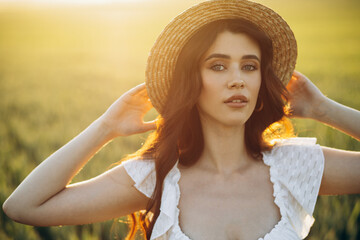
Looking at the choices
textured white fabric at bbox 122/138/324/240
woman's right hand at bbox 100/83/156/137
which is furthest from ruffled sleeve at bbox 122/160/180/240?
woman's right hand at bbox 100/83/156/137

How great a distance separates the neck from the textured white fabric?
153 mm

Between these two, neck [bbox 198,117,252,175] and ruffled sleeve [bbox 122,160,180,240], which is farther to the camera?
neck [bbox 198,117,252,175]

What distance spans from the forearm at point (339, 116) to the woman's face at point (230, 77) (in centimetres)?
44

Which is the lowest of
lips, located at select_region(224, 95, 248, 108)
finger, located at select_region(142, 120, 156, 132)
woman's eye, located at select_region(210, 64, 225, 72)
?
finger, located at select_region(142, 120, 156, 132)

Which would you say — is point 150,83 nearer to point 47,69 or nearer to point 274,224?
point 274,224

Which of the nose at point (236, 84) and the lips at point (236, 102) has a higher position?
the nose at point (236, 84)

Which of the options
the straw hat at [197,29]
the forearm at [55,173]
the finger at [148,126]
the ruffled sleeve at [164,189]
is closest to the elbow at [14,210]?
the forearm at [55,173]

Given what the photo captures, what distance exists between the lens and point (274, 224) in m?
1.81

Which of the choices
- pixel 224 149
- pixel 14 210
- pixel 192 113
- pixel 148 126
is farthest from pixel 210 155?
pixel 14 210

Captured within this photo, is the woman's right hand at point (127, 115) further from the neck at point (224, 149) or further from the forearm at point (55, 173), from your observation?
the neck at point (224, 149)

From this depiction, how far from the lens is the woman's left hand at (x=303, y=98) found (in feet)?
6.87

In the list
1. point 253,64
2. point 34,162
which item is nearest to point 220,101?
point 253,64

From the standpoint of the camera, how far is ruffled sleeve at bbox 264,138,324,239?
1.86 m

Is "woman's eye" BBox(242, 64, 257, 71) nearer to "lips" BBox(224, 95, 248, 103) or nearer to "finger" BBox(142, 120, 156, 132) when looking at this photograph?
"lips" BBox(224, 95, 248, 103)
